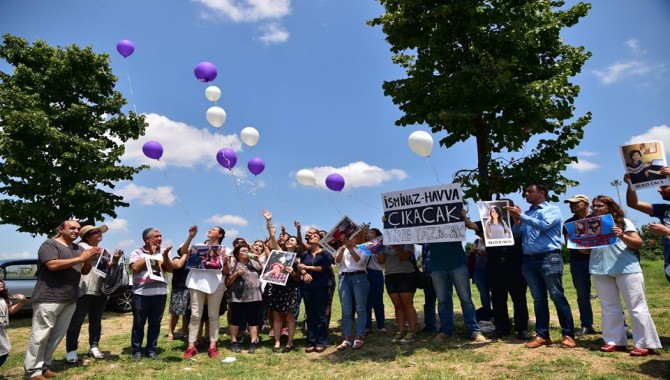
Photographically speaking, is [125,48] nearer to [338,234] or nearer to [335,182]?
[335,182]

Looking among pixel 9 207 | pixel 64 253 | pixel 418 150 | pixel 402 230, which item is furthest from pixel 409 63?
pixel 9 207

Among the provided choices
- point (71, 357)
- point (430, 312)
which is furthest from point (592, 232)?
point (71, 357)

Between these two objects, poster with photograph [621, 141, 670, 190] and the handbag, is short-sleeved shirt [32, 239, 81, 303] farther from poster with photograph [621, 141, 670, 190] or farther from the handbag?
poster with photograph [621, 141, 670, 190]

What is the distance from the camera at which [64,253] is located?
6.14 meters

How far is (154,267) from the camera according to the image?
7113 millimetres

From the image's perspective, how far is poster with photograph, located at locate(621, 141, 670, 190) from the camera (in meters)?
5.36

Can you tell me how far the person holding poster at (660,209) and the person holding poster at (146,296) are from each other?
23.1 ft

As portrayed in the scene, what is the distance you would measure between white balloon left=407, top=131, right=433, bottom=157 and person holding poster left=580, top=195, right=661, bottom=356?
316 cm

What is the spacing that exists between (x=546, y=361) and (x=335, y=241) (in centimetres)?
362

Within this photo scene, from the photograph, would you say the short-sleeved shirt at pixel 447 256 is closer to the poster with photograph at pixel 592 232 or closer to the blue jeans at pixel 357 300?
the blue jeans at pixel 357 300

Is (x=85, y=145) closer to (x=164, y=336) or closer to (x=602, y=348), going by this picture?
(x=164, y=336)

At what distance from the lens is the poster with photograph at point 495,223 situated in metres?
6.30

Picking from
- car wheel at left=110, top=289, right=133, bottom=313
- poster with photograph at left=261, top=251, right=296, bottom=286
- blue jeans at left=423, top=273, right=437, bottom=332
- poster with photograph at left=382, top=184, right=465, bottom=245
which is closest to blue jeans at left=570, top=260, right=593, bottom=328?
A: poster with photograph at left=382, top=184, right=465, bottom=245

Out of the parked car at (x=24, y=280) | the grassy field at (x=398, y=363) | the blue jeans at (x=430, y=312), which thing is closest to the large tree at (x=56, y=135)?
the parked car at (x=24, y=280)
